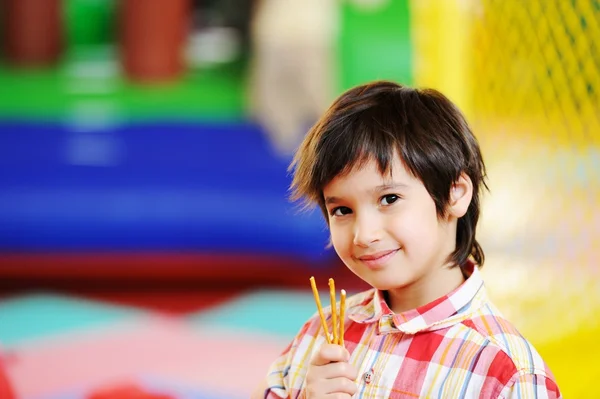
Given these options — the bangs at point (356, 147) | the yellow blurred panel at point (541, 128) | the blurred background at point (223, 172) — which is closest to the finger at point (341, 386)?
the bangs at point (356, 147)

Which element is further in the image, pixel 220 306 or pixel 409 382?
pixel 220 306

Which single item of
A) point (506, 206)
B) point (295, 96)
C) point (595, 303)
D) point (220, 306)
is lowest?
point (220, 306)

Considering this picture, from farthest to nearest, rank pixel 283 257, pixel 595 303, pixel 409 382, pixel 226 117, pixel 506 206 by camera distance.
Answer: pixel 226 117
pixel 283 257
pixel 506 206
pixel 595 303
pixel 409 382

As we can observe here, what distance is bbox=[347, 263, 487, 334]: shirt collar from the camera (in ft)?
3.34

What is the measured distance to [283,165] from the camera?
3.08 m

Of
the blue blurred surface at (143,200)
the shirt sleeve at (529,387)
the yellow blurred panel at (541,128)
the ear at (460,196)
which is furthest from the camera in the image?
the blue blurred surface at (143,200)

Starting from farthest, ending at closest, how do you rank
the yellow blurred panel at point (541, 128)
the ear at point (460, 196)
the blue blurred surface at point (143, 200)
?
the blue blurred surface at point (143, 200), the yellow blurred panel at point (541, 128), the ear at point (460, 196)

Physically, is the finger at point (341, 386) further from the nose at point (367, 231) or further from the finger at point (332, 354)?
the nose at point (367, 231)

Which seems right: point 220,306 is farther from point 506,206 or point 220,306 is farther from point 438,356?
point 438,356

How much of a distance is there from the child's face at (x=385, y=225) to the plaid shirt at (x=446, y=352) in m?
0.05

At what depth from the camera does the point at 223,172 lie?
3.01 metres

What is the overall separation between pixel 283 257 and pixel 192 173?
1.35 ft

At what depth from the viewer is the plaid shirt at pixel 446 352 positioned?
0.94m

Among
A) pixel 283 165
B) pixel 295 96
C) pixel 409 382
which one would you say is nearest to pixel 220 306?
pixel 283 165
